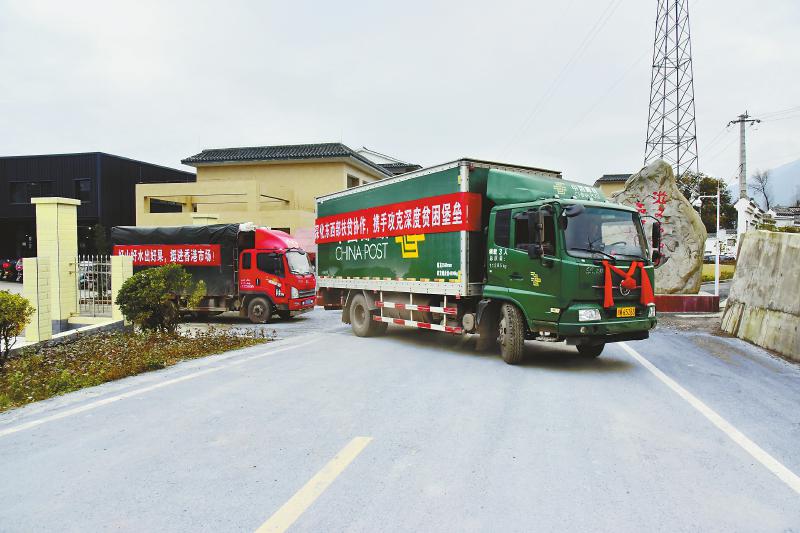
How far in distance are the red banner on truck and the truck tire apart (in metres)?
1.56

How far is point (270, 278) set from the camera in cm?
1772

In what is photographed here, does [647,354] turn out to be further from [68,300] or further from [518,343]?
[68,300]

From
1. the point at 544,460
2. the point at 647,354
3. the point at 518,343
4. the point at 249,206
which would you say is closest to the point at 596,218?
the point at 518,343

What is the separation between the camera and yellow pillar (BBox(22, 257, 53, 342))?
1134 centimetres

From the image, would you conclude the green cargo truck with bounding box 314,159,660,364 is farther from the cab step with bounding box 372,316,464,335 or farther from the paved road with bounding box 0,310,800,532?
the paved road with bounding box 0,310,800,532

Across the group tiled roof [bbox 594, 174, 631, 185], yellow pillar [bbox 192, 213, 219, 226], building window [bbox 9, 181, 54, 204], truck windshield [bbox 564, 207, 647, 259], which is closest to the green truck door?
truck windshield [bbox 564, 207, 647, 259]

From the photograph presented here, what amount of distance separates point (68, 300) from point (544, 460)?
1270 centimetres

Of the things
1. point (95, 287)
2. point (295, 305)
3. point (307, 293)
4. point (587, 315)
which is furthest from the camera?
point (307, 293)

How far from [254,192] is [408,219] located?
20232 millimetres

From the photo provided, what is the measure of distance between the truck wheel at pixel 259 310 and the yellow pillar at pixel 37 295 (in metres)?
6.74

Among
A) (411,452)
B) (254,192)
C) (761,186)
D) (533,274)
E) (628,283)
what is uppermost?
(761,186)

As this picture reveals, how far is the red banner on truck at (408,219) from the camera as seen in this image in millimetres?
10055

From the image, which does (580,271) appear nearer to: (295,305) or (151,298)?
(151,298)

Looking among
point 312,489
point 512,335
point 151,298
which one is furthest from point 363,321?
point 312,489
